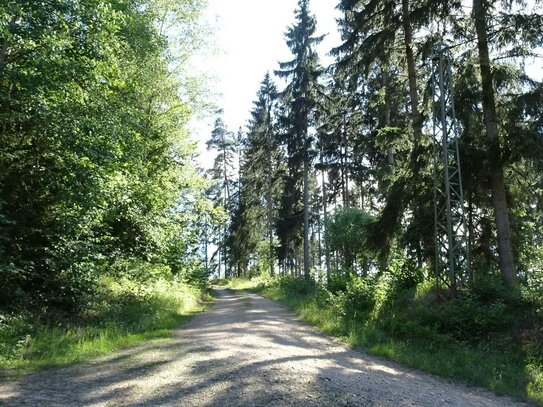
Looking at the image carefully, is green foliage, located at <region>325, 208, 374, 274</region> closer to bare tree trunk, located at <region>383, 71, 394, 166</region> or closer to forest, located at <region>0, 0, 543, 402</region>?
forest, located at <region>0, 0, 543, 402</region>

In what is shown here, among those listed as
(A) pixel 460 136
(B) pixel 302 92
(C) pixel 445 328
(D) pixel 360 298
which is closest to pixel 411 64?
(A) pixel 460 136

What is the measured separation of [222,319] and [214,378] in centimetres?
801

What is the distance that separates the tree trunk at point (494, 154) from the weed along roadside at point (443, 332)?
5.67 feet

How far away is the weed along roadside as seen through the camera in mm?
7836

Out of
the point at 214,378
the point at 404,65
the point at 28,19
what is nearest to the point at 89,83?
the point at 28,19

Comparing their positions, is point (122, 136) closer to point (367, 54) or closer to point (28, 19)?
point (28, 19)

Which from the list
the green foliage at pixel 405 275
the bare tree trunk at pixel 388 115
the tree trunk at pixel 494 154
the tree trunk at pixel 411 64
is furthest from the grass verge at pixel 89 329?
the tree trunk at pixel 411 64

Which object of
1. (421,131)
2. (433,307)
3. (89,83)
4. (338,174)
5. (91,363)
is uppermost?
(338,174)

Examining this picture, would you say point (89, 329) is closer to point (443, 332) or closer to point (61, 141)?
point (61, 141)

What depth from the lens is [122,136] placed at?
399 inches

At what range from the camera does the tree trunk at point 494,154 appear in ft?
39.7

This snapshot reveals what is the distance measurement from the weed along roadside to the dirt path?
519 mm

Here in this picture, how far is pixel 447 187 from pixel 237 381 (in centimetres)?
823

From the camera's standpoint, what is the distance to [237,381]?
5953 millimetres
